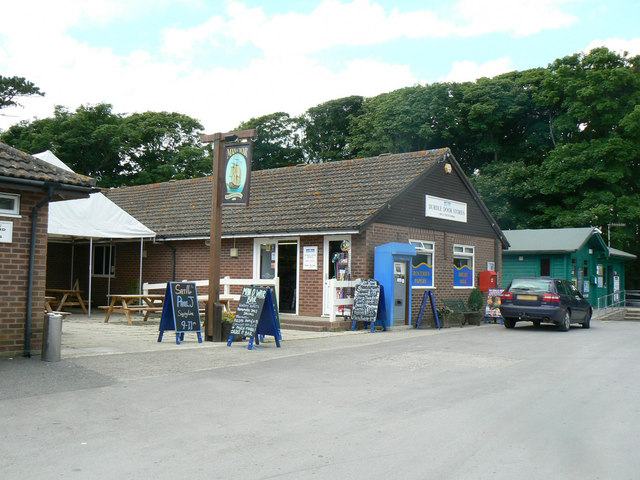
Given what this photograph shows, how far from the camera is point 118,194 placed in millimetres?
27641

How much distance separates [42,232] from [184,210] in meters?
12.6

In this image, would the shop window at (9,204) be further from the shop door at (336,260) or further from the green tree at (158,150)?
the green tree at (158,150)

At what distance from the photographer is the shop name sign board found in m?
20.2

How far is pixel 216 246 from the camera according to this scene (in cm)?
1300

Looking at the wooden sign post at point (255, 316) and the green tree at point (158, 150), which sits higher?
the green tree at point (158, 150)

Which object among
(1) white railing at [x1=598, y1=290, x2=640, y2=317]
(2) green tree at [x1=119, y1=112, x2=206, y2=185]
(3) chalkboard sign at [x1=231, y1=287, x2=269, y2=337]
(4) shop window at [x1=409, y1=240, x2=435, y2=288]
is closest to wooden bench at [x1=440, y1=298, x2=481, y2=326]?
(4) shop window at [x1=409, y1=240, x2=435, y2=288]

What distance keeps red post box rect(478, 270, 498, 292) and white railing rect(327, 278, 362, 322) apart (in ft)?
23.6

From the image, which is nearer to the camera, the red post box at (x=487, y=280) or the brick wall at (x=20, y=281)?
the brick wall at (x=20, y=281)

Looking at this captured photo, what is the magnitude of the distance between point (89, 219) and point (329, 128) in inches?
1408

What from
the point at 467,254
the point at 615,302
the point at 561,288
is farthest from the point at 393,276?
the point at 615,302

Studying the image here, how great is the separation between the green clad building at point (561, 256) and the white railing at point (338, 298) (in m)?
16.6

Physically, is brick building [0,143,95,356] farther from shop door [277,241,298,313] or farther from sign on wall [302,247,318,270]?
shop door [277,241,298,313]

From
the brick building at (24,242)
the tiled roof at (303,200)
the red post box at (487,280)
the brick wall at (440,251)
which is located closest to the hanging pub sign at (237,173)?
the brick building at (24,242)

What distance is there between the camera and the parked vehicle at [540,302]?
17.9m
